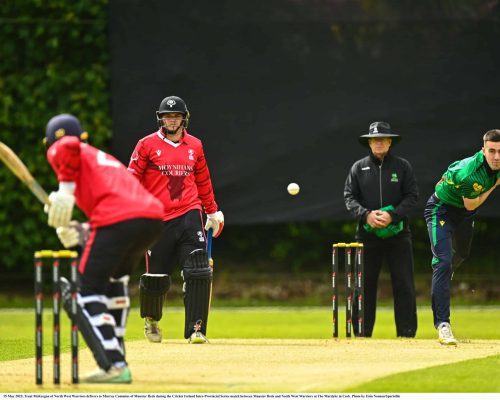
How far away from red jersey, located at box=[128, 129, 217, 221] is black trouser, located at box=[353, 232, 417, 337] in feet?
4.58

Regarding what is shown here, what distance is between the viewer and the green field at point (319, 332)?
18.8 ft

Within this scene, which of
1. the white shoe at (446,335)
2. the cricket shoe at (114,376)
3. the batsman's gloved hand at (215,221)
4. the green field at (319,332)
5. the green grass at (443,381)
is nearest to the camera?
the green grass at (443,381)

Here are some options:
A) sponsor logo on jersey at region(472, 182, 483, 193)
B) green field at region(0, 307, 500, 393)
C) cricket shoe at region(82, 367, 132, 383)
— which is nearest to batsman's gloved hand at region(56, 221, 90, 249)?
cricket shoe at region(82, 367, 132, 383)

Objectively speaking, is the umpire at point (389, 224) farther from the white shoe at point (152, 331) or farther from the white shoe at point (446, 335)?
the white shoe at point (152, 331)

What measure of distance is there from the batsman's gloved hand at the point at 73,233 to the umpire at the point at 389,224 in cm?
318

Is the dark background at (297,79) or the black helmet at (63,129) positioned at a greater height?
the dark background at (297,79)

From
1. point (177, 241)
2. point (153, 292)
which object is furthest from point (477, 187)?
point (153, 292)

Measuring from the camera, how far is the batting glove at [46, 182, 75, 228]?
5.61 m

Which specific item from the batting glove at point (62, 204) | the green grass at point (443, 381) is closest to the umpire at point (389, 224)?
the green grass at point (443, 381)

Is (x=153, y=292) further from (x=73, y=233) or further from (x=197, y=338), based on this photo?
(x=73, y=233)

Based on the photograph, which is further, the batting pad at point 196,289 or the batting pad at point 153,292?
the batting pad at point 153,292

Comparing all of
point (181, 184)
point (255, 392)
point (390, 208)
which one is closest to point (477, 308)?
point (390, 208)

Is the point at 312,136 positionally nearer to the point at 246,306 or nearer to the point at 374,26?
the point at 374,26

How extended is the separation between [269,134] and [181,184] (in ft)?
11.8
